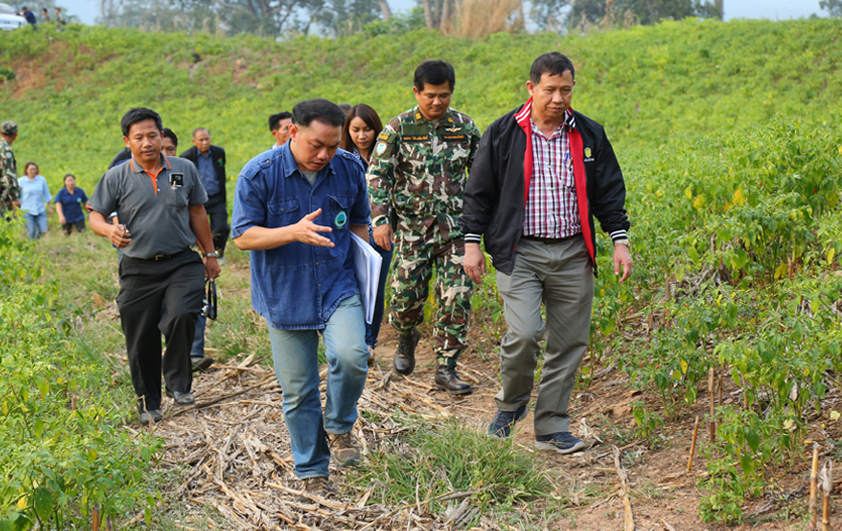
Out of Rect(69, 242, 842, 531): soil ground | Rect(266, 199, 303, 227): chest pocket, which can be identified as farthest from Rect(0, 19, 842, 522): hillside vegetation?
Rect(266, 199, 303, 227): chest pocket

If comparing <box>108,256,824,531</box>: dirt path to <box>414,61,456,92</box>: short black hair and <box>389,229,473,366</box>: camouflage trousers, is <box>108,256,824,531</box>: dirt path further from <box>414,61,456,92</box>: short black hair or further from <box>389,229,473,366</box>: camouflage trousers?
<box>414,61,456,92</box>: short black hair

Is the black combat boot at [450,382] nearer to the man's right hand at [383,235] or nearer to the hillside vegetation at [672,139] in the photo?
the hillside vegetation at [672,139]

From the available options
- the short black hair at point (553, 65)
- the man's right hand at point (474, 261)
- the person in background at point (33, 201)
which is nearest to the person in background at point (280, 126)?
the man's right hand at point (474, 261)

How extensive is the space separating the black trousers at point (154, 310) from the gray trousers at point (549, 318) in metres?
2.14

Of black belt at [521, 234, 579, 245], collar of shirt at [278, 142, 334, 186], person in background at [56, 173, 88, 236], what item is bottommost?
person in background at [56, 173, 88, 236]

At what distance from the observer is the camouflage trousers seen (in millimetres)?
5156

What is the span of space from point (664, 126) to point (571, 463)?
1229 centimetres

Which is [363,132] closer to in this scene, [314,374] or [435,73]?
[435,73]

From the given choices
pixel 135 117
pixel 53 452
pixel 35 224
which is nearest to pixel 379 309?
pixel 135 117

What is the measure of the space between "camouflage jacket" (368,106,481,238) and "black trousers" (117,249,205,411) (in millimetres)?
1299

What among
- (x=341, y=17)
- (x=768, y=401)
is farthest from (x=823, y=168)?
(x=341, y=17)

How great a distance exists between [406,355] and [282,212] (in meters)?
2.25

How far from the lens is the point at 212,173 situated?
8820 mm

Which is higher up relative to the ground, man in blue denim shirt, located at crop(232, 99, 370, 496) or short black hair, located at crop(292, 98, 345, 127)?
short black hair, located at crop(292, 98, 345, 127)
